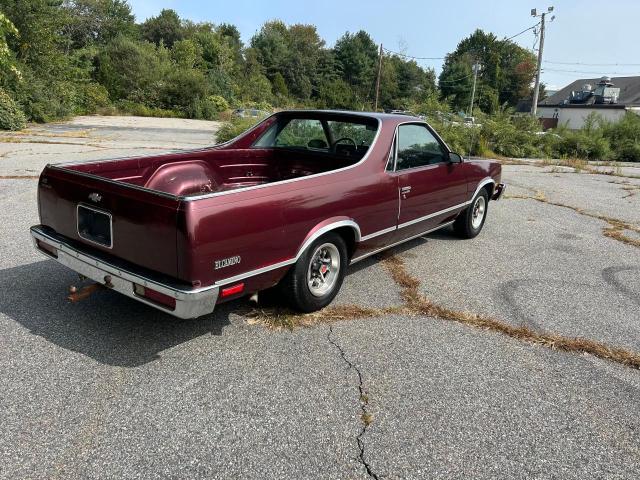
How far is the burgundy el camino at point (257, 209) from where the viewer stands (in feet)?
9.94

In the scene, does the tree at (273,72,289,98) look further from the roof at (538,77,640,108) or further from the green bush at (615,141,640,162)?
the green bush at (615,141,640,162)

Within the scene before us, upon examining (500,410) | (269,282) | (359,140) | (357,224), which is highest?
(359,140)

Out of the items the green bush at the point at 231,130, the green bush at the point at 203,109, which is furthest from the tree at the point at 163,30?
the green bush at the point at 231,130

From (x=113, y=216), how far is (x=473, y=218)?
471 cm

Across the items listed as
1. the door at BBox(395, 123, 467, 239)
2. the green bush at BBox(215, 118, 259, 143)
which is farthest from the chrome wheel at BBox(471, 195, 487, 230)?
the green bush at BBox(215, 118, 259, 143)

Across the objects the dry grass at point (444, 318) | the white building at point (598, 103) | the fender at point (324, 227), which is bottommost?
the dry grass at point (444, 318)

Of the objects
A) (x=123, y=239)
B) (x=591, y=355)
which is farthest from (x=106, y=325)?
(x=591, y=355)

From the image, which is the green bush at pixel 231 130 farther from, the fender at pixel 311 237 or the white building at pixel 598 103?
the white building at pixel 598 103

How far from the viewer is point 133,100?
4162 cm

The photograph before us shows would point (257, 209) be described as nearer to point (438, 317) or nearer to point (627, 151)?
point (438, 317)

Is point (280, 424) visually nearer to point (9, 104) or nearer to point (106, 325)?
point (106, 325)

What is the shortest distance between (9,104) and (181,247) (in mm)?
22329

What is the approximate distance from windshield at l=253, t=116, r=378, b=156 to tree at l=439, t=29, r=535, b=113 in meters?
73.1

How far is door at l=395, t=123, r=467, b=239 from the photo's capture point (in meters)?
4.80
